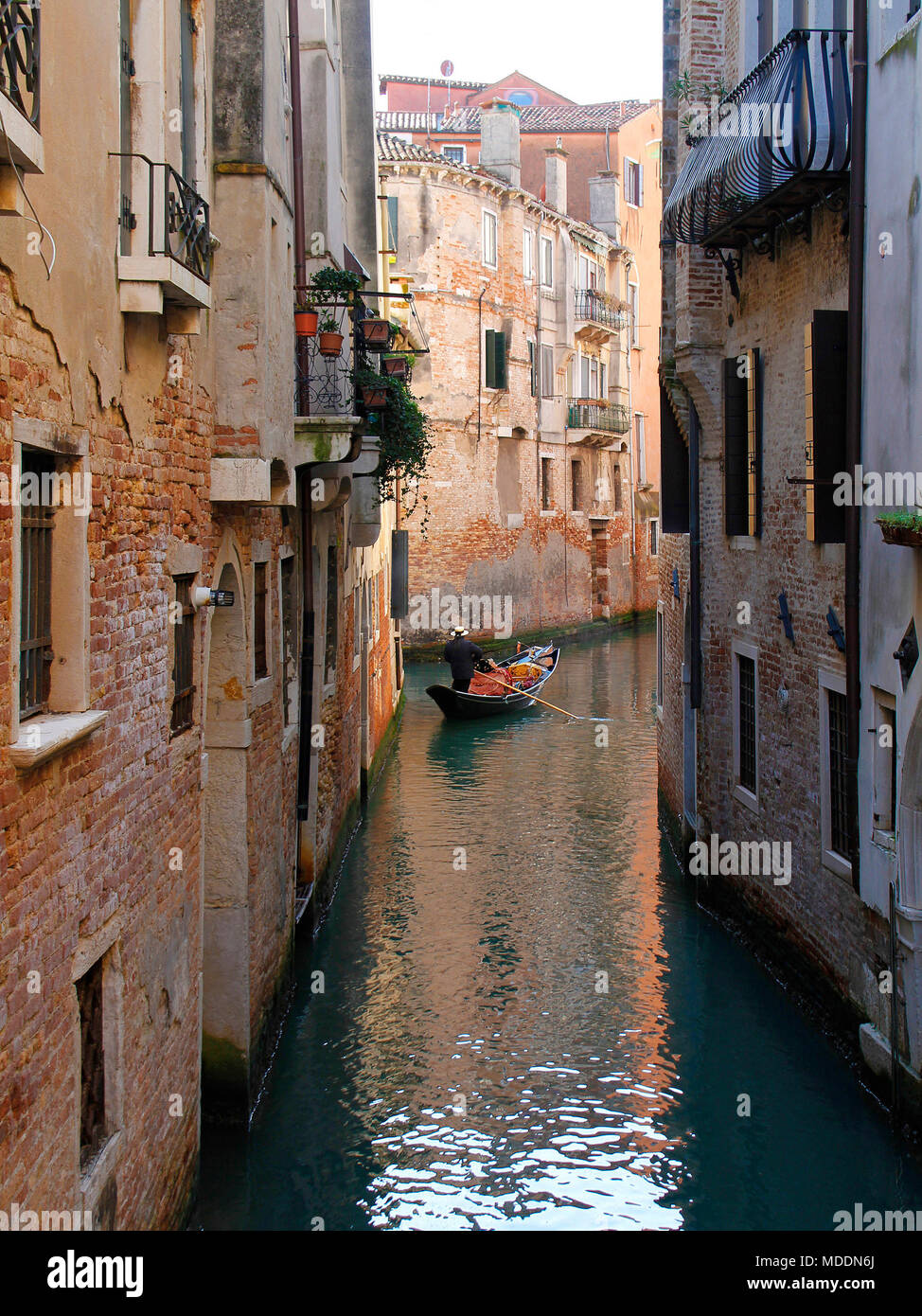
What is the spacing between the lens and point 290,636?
11656mm

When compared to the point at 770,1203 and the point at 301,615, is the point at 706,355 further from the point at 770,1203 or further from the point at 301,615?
the point at 770,1203

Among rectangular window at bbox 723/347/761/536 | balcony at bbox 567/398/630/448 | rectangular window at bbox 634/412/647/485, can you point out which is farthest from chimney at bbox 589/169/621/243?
rectangular window at bbox 723/347/761/536

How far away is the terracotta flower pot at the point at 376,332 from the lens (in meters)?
11.6

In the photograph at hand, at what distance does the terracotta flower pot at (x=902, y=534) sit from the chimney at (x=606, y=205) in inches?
1589

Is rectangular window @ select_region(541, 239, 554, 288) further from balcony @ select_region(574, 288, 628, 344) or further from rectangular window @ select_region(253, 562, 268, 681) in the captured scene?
rectangular window @ select_region(253, 562, 268, 681)

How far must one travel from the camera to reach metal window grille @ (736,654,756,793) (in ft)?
39.7

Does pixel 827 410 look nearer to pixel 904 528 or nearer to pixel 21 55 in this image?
pixel 904 528

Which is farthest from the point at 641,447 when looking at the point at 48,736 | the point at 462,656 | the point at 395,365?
the point at 48,736

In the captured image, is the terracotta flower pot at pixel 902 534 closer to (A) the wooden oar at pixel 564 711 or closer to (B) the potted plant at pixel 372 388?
(B) the potted plant at pixel 372 388

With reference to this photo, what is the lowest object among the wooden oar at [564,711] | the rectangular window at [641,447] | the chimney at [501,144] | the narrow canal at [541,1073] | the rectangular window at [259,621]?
the narrow canal at [541,1073]

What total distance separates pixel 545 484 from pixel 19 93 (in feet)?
120

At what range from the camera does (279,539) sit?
1031cm

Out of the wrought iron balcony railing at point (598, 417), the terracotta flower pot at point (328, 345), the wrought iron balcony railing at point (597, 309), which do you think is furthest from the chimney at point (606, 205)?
the terracotta flower pot at point (328, 345)

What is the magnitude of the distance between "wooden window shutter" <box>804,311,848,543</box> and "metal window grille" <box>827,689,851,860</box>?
3.83 ft
